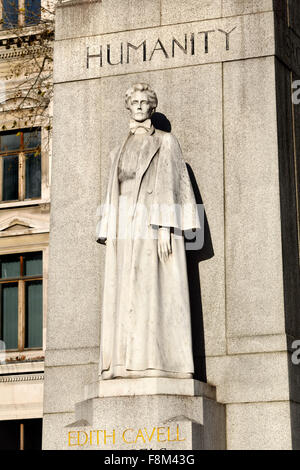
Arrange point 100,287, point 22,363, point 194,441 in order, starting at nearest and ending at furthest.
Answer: point 194,441
point 100,287
point 22,363

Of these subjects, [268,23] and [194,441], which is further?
[268,23]

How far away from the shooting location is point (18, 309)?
34.5m

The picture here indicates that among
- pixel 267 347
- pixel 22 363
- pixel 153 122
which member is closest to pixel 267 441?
pixel 267 347

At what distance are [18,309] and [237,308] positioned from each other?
57.2 feet

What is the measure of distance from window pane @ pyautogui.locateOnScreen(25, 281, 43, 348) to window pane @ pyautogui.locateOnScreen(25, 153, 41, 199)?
2434mm

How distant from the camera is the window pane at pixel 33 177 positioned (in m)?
35.4

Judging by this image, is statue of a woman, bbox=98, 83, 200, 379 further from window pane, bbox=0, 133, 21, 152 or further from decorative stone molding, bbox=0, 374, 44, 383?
window pane, bbox=0, 133, 21, 152

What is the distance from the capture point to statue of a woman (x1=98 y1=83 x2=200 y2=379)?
16.8 meters

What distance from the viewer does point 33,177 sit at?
117 feet

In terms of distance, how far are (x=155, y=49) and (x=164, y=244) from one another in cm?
323

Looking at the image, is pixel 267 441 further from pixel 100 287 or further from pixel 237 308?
pixel 100 287

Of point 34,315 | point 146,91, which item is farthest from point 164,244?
point 34,315

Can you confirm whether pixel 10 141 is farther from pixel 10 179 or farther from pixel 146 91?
pixel 146 91

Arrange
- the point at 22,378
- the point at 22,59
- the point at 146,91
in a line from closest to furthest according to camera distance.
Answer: the point at 146,91 < the point at 22,378 < the point at 22,59
